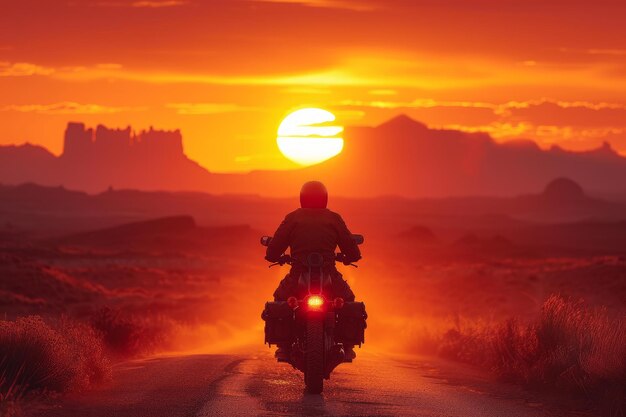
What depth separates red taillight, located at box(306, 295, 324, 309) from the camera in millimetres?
13414

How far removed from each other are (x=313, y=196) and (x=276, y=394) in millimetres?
2746

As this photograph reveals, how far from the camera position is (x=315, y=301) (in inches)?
529

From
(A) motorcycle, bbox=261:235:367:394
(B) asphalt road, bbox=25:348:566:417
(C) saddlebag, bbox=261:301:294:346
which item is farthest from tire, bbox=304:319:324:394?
(C) saddlebag, bbox=261:301:294:346

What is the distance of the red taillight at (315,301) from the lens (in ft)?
→ 44.0

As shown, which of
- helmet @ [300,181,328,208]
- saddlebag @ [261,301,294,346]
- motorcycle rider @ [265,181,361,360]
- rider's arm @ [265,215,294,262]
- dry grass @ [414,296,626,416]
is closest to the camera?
dry grass @ [414,296,626,416]

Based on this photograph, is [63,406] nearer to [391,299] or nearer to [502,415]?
[502,415]

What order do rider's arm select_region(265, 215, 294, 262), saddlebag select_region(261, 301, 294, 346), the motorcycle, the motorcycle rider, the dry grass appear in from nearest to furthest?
the motorcycle → the dry grass → saddlebag select_region(261, 301, 294, 346) → the motorcycle rider → rider's arm select_region(265, 215, 294, 262)

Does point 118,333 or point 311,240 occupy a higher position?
point 311,240

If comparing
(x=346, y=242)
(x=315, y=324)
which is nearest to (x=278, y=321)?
(x=315, y=324)

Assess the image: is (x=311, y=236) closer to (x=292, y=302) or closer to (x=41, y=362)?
(x=292, y=302)

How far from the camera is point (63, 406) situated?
12.9m

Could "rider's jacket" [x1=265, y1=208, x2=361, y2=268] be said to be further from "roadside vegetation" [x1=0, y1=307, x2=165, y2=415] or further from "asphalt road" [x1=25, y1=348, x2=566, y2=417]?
"roadside vegetation" [x1=0, y1=307, x2=165, y2=415]

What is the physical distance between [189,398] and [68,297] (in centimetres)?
5517

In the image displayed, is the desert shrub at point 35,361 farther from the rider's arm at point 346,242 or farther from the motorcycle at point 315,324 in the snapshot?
the rider's arm at point 346,242
